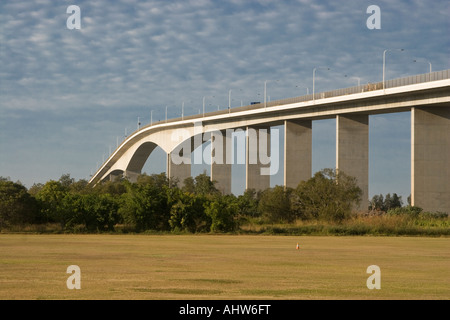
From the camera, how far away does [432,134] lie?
2512 inches

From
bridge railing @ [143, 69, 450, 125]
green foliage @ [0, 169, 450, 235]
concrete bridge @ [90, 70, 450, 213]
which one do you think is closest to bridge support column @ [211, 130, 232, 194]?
concrete bridge @ [90, 70, 450, 213]

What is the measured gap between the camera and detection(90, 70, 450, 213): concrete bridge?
208ft

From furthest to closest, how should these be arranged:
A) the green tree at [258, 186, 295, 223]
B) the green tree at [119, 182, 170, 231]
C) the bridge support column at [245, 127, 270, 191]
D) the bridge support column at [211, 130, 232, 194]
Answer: the bridge support column at [211, 130, 232, 194]
the bridge support column at [245, 127, 270, 191]
the green tree at [258, 186, 295, 223]
the green tree at [119, 182, 170, 231]

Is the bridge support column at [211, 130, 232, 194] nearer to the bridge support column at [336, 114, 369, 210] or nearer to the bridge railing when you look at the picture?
the bridge railing

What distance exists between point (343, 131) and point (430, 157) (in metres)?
12.4

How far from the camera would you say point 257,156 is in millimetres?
93875

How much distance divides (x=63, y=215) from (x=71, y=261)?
25.2 meters

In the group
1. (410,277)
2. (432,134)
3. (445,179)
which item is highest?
(432,134)

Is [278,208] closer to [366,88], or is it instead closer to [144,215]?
[144,215]

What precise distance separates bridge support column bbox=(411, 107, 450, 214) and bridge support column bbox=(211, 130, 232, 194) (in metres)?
41.7

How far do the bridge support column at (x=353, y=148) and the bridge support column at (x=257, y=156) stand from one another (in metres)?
19.1

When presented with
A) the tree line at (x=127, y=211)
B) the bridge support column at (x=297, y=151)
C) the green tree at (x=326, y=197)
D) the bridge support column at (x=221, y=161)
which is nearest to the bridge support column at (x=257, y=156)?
the bridge support column at (x=221, y=161)
